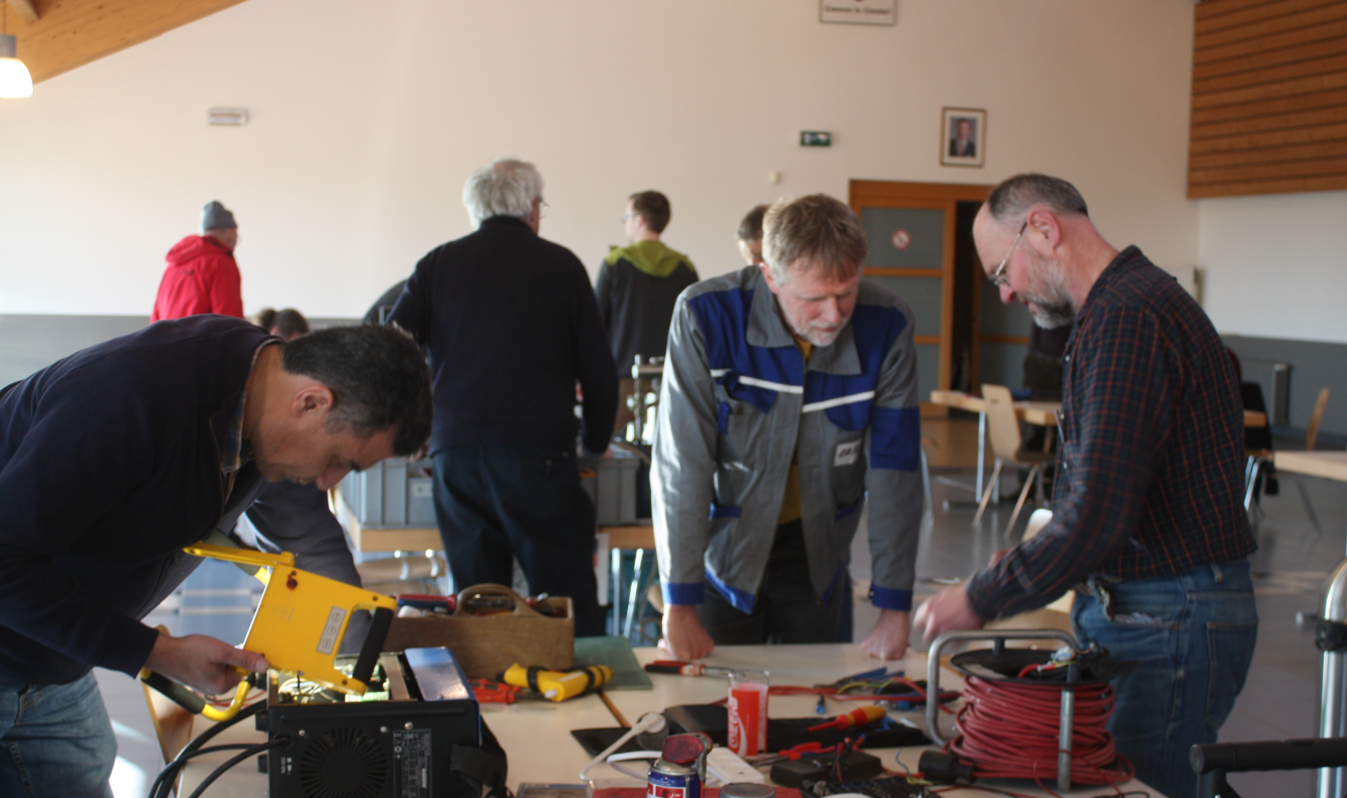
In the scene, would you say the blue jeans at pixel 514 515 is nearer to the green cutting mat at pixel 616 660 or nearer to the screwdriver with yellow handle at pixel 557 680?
the green cutting mat at pixel 616 660

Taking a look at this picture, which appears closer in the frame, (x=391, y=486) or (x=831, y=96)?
(x=391, y=486)

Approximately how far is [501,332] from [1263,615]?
370 centimetres

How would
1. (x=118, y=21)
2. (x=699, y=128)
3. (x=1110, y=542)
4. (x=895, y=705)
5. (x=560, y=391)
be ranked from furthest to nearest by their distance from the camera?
(x=699, y=128) < (x=118, y=21) < (x=560, y=391) < (x=895, y=705) < (x=1110, y=542)

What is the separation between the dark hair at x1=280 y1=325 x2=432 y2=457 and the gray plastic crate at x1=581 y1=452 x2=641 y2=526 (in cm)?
175

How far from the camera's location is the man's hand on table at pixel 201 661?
4.25ft

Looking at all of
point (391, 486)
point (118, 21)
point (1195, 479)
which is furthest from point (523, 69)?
point (1195, 479)

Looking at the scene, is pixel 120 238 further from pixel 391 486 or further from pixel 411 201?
pixel 391 486

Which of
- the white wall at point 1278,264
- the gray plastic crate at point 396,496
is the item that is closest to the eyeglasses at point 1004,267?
the gray plastic crate at point 396,496

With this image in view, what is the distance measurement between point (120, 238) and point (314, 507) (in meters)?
7.74

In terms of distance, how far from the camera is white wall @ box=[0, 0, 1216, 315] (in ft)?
27.9

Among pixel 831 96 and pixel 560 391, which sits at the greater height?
pixel 831 96

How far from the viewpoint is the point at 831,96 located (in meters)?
9.45

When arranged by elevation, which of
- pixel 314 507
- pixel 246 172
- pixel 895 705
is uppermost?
pixel 246 172

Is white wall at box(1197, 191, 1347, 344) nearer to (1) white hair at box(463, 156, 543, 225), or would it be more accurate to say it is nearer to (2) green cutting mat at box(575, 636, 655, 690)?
A: (1) white hair at box(463, 156, 543, 225)
